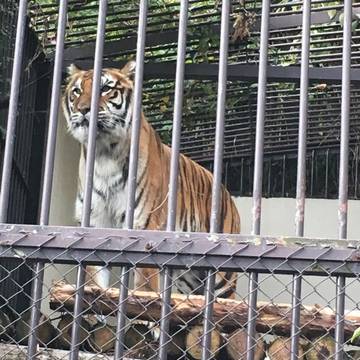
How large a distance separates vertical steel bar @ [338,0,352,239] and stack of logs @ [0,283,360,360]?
3.71ft

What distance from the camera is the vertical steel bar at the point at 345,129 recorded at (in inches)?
118

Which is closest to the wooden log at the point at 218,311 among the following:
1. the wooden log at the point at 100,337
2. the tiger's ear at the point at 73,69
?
the wooden log at the point at 100,337

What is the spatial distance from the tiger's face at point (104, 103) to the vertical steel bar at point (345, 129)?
2.63m

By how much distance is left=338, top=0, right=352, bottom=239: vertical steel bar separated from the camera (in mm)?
2990

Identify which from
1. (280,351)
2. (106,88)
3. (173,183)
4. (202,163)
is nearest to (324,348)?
(280,351)

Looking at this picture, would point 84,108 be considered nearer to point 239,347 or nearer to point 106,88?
point 106,88

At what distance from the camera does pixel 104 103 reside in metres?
5.86

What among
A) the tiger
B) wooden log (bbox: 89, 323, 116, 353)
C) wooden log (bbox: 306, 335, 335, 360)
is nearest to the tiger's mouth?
the tiger

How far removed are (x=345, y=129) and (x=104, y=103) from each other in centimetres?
300

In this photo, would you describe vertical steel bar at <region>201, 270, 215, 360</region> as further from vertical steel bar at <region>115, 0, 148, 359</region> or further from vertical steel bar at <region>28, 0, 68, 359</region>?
vertical steel bar at <region>28, 0, 68, 359</region>

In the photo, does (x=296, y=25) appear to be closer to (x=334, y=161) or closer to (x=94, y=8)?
(x=94, y=8)

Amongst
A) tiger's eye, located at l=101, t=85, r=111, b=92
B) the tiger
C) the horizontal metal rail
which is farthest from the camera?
tiger's eye, located at l=101, t=85, r=111, b=92

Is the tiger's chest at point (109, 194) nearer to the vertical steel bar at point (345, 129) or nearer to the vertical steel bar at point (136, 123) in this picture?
the vertical steel bar at point (136, 123)

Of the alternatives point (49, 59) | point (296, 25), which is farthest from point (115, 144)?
point (296, 25)
